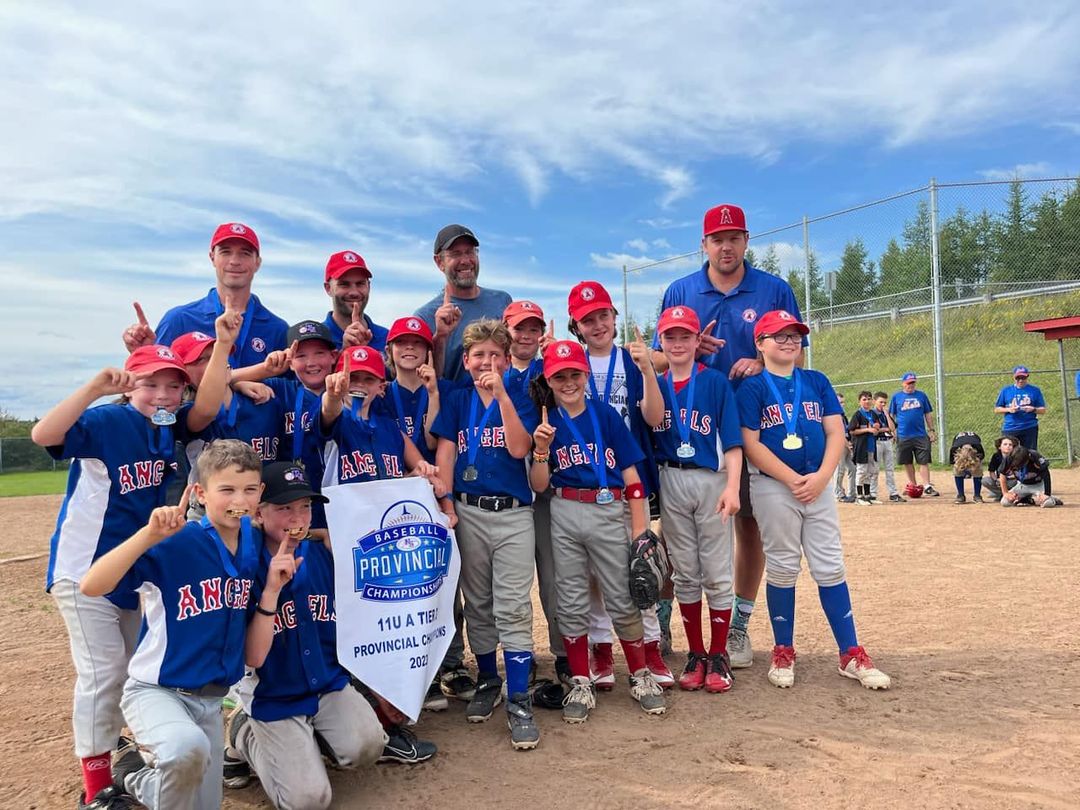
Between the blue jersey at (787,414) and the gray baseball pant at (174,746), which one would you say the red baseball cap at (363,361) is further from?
the blue jersey at (787,414)

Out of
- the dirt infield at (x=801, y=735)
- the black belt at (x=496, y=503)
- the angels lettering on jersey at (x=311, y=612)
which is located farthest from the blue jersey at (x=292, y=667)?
the black belt at (x=496, y=503)

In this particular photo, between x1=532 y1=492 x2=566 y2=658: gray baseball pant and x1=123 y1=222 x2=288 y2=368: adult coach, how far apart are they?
170 centimetres

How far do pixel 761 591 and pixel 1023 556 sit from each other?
2670mm

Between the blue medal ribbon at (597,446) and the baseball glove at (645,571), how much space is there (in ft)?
1.16

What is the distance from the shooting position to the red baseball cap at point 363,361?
148 inches

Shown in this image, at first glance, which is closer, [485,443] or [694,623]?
[485,443]

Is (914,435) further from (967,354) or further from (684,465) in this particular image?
(684,465)

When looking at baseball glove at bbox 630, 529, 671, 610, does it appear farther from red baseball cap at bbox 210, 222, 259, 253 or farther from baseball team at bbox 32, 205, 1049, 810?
red baseball cap at bbox 210, 222, 259, 253

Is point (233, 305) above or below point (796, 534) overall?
above

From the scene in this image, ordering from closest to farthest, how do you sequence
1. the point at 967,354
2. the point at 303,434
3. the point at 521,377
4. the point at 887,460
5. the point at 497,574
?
the point at 303,434, the point at 497,574, the point at 521,377, the point at 887,460, the point at 967,354

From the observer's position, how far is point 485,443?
3967 mm

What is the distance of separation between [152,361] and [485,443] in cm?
159

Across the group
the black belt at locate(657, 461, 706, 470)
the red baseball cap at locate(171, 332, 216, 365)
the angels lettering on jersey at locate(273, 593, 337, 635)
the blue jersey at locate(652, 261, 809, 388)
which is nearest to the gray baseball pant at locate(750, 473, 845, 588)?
the black belt at locate(657, 461, 706, 470)

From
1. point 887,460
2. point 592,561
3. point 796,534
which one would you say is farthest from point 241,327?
point 887,460
